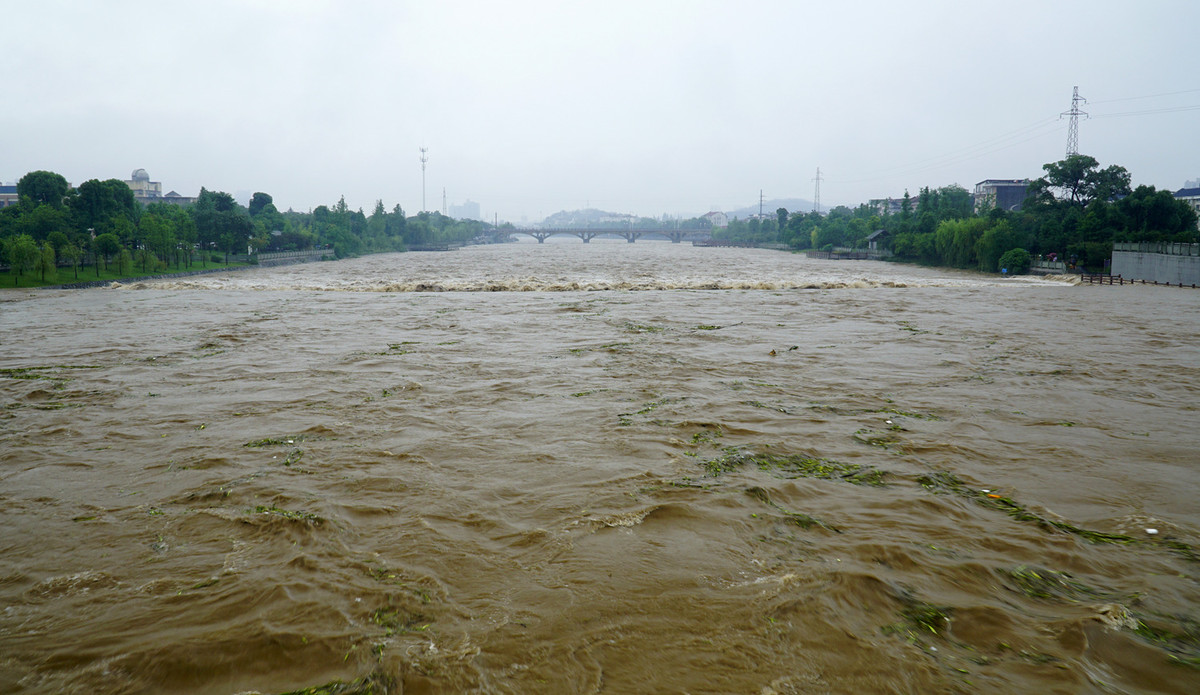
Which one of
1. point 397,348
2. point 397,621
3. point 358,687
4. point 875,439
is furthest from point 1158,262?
point 358,687

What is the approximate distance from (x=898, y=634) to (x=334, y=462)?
581cm

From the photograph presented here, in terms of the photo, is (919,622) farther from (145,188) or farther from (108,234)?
(145,188)

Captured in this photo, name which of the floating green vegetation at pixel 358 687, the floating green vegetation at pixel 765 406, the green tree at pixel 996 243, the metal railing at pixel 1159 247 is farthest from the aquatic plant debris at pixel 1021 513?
the green tree at pixel 996 243

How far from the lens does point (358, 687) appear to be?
3771 mm

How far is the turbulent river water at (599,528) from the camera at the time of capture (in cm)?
401

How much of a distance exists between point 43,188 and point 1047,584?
6743 cm

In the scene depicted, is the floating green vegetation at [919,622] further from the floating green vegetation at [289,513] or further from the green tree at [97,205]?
the green tree at [97,205]

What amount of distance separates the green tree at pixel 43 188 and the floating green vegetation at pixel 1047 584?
65468mm

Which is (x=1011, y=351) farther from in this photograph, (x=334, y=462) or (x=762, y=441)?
(x=334, y=462)

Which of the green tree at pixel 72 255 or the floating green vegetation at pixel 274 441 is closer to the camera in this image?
the floating green vegetation at pixel 274 441

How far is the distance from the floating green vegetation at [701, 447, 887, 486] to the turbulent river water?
7 centimetres

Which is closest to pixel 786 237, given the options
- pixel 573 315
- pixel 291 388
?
pixel 573 315

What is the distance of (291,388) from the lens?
37.2 feet

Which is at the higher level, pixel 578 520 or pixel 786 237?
pixel 786 237
